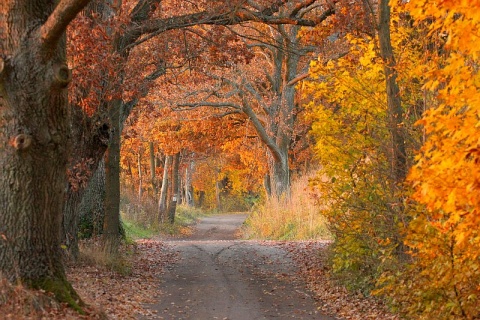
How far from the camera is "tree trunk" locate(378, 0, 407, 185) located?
37.5 ft

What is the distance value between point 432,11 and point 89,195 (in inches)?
537

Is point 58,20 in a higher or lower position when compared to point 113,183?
higher

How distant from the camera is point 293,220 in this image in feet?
87.9

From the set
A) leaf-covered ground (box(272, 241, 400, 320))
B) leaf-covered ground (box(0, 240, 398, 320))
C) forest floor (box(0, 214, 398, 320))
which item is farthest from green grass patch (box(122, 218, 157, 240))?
leaf-covered ground (box(272, 241, 400, 320))

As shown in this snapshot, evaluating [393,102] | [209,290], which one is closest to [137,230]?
[209,290]

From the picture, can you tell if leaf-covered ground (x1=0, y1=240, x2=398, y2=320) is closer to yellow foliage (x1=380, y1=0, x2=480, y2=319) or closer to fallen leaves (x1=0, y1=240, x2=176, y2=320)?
fallen leaves (x1=0, y1=240, x2=176, y2=320)

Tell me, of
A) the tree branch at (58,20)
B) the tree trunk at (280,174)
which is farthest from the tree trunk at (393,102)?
the tree trunk at (280,174)

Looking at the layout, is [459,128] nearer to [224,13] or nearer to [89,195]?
[224,13]

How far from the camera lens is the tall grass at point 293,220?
2509cm

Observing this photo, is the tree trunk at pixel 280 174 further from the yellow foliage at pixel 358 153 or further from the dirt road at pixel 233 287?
the yellow foliage at pixel 358 153

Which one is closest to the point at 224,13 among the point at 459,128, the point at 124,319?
the point at 124,319

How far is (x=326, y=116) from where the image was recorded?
44.0ft

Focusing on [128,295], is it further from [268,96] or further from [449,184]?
[268,96]

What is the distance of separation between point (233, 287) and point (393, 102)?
5170 mm
